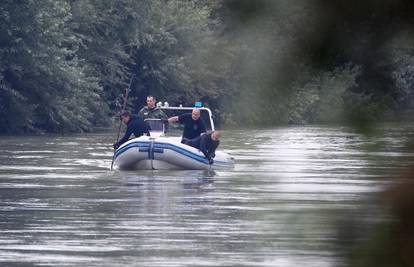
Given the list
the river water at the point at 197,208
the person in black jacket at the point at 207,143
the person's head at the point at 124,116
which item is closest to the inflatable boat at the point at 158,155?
the person in black jacket at the point at 207,143

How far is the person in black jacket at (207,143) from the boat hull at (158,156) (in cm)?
11

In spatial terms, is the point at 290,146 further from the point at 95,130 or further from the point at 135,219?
the point at 135,219

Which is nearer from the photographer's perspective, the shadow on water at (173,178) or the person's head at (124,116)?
the shadow on water at (173,178)

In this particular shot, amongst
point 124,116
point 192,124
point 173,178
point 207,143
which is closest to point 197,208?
point 173,178

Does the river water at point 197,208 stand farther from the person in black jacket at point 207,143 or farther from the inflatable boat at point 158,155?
the person in black jacket at point 207,143

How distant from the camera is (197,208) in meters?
18.2

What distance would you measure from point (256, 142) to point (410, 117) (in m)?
40.3

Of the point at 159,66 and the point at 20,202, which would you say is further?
the point at 159,66

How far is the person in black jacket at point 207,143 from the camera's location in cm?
2724

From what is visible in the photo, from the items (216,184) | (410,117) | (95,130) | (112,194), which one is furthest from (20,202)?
(95,130)

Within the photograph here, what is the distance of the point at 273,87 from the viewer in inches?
158

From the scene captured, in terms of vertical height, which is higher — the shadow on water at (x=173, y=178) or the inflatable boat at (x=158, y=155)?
the inflatable boat at (x=158, y=155)

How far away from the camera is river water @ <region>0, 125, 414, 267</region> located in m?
4.30

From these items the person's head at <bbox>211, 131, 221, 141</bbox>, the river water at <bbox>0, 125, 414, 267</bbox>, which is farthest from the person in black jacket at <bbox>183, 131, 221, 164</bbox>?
the river water at <bbox>0, 125, 414, 267</bbox>
